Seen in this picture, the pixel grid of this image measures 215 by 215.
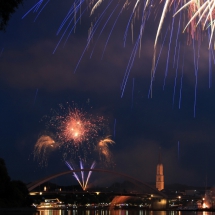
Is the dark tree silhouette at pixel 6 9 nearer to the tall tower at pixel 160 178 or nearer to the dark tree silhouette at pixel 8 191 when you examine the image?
the dark tree silhouette at pixel 8 191

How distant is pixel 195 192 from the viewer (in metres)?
167

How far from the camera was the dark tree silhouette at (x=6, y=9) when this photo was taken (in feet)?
56.2

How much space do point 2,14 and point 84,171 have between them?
104862mm

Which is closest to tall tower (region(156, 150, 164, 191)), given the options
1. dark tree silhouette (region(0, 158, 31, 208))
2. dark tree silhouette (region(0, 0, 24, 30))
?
dark tree silhouette (region(0, 158, 31, 208))

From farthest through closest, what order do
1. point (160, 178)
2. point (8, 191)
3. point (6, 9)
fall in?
point (160, 178)
point (8, 191)
point (6, 9)

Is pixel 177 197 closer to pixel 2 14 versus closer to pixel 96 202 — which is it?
pixel 96 202

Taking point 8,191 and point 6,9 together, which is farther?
point 8,191

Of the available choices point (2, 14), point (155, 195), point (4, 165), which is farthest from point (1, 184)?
point (155, 195)

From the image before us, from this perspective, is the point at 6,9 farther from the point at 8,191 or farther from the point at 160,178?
the point at 160,178

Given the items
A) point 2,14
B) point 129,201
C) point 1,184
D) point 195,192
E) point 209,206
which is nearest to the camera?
point 2,14

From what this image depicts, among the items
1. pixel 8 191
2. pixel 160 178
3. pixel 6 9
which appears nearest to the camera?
pixel 6 9

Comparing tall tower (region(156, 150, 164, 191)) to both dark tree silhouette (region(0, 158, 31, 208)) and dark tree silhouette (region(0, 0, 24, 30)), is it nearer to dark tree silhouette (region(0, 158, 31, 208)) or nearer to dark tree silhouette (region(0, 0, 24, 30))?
dark tree silhouette (region(0, 158, 31, 208))

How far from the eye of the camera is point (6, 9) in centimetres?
1725

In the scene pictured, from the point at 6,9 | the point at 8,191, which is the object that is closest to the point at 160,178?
the point at 8,191
